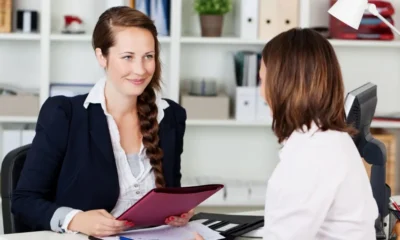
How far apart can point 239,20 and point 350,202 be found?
2.46 m

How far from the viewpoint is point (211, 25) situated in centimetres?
398

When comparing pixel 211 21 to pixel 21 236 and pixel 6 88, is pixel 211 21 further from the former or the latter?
pixel 21 236

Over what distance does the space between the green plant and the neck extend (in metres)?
1.52

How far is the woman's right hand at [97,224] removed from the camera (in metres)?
2.11

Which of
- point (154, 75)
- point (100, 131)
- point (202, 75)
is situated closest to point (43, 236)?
point (100, 131)

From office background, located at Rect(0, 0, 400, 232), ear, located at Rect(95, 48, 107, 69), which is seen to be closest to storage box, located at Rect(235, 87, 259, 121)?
office background, located at Rect(0, 0, 400, 232)

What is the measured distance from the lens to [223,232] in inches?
87.1

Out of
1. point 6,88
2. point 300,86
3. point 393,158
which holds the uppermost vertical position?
point 300,86

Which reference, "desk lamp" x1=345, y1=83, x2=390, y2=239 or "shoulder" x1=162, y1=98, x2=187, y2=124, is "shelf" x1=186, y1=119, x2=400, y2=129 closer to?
"shoulder" x1=162, y1=98, x2=187, y2=124

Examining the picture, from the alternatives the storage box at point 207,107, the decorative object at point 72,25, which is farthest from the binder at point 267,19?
the decorative object at point 72,25

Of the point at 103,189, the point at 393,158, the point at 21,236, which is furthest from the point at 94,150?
the point at 393,158

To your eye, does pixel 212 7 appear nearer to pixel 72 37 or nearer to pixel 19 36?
pixel 72 37

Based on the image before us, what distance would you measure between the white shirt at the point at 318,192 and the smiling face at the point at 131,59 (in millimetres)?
791

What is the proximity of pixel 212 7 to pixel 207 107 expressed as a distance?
1.63ft
